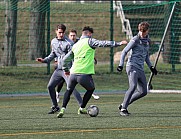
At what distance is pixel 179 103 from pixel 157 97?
2.31m

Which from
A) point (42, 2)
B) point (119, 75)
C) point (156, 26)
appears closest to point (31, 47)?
point (42, 2)

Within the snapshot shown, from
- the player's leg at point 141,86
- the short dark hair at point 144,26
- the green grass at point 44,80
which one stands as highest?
the short dark hair at point 144,26

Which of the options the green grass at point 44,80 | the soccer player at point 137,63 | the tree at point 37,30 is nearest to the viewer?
the soccer player at point 137,63

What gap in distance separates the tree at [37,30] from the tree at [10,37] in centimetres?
65

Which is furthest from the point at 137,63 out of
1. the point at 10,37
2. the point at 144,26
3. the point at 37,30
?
the point at 10,37

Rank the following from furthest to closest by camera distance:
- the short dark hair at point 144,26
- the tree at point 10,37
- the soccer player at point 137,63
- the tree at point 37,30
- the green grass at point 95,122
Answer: the tree at point 37,30
the tree at point 10,37
the soccer player at point 137,63
the short dark hair at point 144,26
the green grass at point 95,122

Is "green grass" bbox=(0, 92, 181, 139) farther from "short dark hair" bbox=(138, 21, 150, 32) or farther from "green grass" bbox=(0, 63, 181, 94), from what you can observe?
"green grass" bbox=(0, 63, 181, 94)

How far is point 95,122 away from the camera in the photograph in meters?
14.2

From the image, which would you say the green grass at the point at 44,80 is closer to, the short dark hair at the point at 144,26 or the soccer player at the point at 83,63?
the short dark hair at the point at 144,26

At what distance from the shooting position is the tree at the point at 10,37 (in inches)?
1038

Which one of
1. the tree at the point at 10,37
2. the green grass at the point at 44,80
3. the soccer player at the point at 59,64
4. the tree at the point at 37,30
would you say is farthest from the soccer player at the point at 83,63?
the tree at the point at 37,30

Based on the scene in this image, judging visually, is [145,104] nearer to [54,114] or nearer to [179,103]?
[179,103]

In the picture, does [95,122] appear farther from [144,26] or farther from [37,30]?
[37,30]

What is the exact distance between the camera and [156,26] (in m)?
32.6
